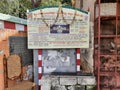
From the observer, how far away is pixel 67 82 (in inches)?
157

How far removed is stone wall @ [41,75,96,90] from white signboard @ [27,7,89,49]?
2.22ft

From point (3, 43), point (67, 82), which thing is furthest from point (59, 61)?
point (3, 43)

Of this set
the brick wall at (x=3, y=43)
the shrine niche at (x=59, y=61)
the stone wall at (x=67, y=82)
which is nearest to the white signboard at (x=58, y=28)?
the shrine niche at (x=59, y=61)

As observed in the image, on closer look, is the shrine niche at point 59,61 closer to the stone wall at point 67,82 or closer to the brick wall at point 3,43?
the stone wall at point 67,82

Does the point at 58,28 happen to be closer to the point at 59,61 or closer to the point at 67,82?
the point at 59,61

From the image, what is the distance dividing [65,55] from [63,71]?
0.32 m

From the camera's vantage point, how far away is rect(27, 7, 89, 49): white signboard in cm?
433

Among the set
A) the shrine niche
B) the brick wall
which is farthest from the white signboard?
the brick wall

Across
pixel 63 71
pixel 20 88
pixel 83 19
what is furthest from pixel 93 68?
pixel 20 88

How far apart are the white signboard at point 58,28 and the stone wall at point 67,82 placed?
677 millimetres

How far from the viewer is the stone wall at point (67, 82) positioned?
4.00 metres

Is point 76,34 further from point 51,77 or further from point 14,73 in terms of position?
point 14,73

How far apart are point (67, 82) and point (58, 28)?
1.06 m

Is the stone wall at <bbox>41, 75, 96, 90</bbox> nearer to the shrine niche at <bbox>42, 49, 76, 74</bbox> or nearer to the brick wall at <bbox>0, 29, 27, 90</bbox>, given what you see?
the shrine niche at <bbox>42, 49, 76, 74</bbox>
